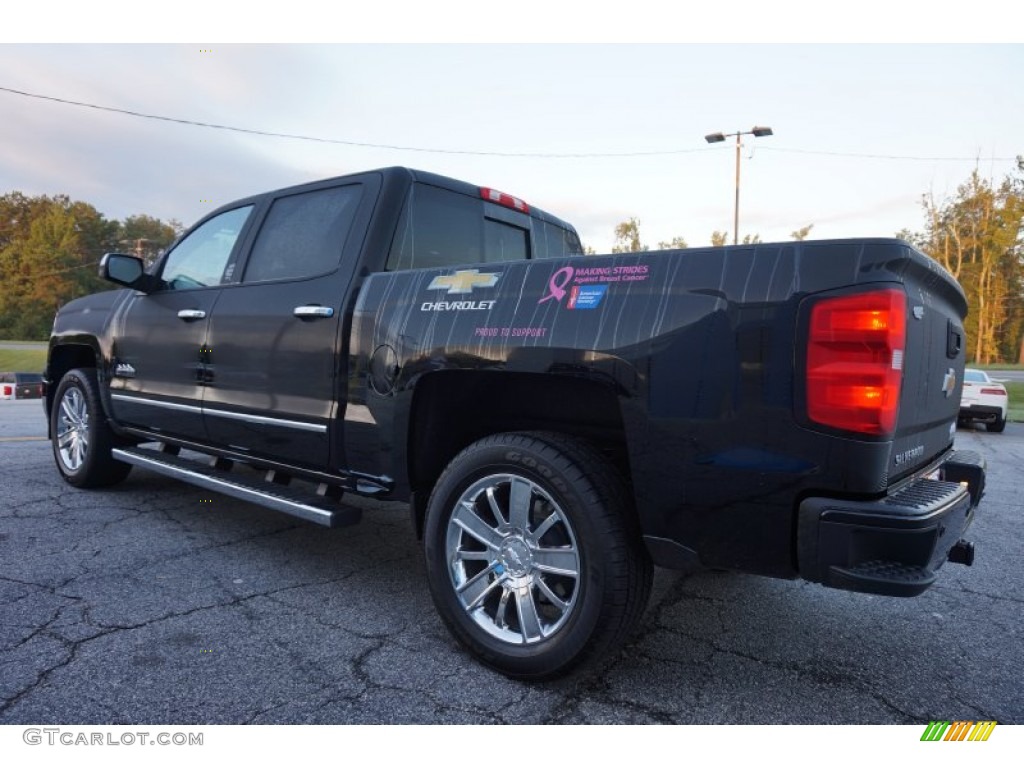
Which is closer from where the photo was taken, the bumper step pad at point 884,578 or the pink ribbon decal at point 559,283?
the bumper step pad at point 884,578

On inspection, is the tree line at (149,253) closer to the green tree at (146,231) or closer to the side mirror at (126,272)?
the green tree at (146,231)

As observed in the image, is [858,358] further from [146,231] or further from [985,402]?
[146,231]

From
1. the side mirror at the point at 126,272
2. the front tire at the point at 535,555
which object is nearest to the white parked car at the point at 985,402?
the front tire at the point at 535,555

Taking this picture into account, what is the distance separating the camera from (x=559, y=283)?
7.85 ft

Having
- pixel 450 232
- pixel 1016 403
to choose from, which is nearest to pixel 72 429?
pixel 450 232

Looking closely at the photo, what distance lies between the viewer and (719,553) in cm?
212

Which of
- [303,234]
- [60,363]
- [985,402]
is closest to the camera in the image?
[303,234]

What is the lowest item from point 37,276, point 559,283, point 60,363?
point 60,363

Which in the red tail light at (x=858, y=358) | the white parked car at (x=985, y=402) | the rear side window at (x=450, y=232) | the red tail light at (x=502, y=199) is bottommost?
the white parked car at (x=985, y=402)

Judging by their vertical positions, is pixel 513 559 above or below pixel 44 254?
below

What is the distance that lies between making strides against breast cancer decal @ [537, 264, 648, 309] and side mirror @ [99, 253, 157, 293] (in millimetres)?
3078

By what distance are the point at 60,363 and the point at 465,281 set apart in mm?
4519

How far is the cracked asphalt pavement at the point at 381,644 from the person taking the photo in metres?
2.20

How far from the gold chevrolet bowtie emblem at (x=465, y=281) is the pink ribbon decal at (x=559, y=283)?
248mm
